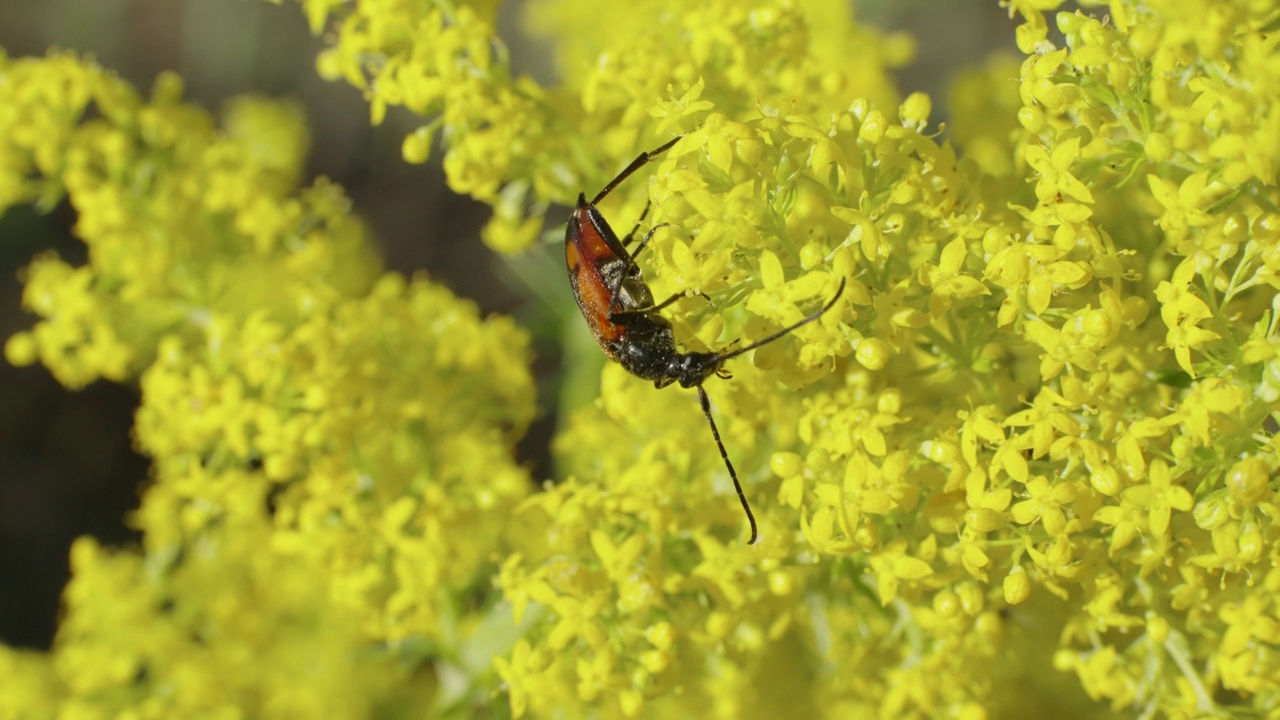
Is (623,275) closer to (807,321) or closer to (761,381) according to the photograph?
(761,381)

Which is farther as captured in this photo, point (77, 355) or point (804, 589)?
point (77, 355)

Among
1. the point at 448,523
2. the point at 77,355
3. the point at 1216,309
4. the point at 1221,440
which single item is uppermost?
the point at 77,355

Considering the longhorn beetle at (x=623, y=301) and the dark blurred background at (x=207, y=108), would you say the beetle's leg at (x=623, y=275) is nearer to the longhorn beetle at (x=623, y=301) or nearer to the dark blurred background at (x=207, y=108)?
the longhorn beetle at (x=623, y=301)

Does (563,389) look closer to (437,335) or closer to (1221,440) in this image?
(437,335)

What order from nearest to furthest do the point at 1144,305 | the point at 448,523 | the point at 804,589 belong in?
the point at 1144,305 → the point at 804,589 → the point at 448,523

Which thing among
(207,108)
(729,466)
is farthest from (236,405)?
(207,108)

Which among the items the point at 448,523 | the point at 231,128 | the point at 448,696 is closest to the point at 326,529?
the point at 448,523
